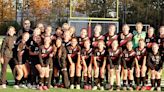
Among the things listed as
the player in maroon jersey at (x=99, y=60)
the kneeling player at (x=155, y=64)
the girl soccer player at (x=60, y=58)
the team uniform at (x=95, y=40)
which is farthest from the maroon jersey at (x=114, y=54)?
the girl soccer player at (x=60, y=58)

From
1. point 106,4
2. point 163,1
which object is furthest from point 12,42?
point 163,1

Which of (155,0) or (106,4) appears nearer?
(106,4)

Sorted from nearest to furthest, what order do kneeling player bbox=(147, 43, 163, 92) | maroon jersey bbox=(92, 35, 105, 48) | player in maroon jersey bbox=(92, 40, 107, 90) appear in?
kneeling player bbox=(147, 43, 163, 92)
player in maroon jersey bbox=(92, 40, 107, 90)
maroon jersey bbox=(92, 35, 105, 48)

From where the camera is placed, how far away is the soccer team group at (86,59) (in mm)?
8797

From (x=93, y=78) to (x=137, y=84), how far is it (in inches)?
39.8

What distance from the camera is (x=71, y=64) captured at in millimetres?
8945

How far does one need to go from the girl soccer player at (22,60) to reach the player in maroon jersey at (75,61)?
1.00 meters

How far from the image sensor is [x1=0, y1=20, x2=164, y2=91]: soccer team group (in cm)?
880

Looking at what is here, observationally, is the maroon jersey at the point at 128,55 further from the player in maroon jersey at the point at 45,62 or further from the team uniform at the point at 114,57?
the player in maroon jersey at the point at 45,62

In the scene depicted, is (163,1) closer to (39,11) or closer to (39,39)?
(39,11)

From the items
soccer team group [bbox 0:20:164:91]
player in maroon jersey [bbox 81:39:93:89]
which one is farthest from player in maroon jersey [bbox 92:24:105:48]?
player in maroon jersey [bbox 81:39:93:89]

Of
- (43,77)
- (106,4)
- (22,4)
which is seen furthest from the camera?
(22,4)

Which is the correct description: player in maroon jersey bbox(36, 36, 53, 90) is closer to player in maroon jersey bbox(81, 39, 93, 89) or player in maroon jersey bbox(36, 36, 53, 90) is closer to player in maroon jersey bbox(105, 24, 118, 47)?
player in maroon jersey bbox(81, 39, 93, 89)

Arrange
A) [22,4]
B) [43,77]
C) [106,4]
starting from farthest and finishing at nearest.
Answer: [22,4], [106,4], [43,77]
